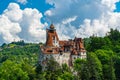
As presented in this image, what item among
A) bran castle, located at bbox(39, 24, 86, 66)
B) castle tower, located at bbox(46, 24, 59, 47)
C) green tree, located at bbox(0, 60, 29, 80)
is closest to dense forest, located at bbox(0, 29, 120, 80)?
green tree, located at bbox(0, 60, 29, 80)

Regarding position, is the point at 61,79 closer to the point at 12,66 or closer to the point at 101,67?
the point at 101,67

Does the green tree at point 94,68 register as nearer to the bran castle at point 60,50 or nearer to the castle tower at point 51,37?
the bran castle at point 60,50

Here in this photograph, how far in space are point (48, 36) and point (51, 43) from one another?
2.56 m

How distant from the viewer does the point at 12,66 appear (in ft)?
367

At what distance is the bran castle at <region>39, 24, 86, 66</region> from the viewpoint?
104062 mm

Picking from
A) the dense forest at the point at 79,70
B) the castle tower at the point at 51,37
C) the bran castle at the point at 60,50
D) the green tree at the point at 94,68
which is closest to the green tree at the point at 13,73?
the dense forest at the point at 79,70

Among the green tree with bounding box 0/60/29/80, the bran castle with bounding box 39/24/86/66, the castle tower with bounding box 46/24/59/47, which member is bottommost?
the green tree with bounding box 0/60/29/80

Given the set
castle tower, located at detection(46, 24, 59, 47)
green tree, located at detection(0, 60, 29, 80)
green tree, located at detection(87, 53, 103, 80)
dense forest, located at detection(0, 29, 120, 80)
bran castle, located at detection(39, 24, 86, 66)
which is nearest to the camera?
green tree, located at detection(87, 53, 103, 80)

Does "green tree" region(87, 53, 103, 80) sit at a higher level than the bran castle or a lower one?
lower

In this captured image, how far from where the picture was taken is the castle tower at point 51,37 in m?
108

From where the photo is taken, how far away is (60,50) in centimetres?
10519

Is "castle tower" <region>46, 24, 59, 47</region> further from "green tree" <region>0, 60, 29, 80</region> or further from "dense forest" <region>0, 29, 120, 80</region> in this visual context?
"green tree" <region>0, 60, 29, 80</region>

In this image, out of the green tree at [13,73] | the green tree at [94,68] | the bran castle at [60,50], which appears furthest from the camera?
the bran castle at [60,50]

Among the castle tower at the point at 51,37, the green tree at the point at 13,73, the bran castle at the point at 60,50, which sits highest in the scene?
the castle tower at the point at 51,37
